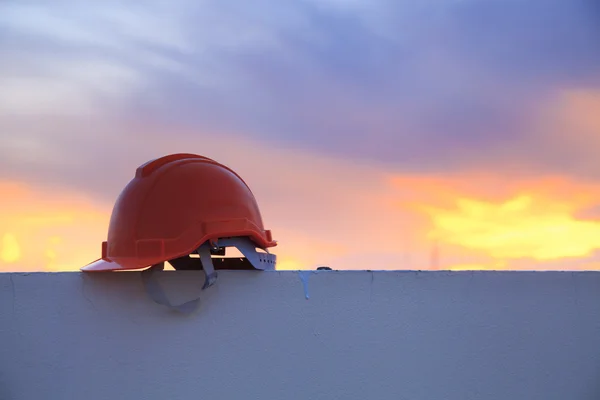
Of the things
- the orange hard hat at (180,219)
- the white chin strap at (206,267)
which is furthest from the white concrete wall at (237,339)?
the orange hard hat at (180,219)

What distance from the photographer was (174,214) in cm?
333

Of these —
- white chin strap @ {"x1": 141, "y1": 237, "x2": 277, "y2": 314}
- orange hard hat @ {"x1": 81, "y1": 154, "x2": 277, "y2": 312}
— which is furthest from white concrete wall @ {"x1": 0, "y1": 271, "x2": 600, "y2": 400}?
orange hard hat @ {"x1": 81, "y1": 154, "x2": 277, "y2": 312}

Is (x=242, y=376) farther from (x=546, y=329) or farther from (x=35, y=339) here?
(x=546, y=329)

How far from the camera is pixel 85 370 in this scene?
135 inches

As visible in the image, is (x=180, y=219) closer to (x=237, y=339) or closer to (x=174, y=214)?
(x=174, y=214)

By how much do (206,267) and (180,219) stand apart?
27cm

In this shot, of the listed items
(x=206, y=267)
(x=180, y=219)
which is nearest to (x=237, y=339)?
(x=206, y=267)

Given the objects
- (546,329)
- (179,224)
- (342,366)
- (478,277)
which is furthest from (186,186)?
(546,329)

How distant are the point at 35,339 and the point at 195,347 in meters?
0.83

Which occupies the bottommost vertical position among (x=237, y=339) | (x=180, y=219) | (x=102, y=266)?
(x=237, y=339)

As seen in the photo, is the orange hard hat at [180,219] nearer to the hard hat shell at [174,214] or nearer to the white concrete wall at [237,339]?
the hard hat shell at [174,214]

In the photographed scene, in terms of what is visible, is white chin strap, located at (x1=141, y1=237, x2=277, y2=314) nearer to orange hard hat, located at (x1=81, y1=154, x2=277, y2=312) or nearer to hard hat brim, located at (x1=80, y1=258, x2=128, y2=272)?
orange hard hat, located at (x1=81, y1=154, x2=277, y2=312)

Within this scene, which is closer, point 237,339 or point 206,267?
point 206,267

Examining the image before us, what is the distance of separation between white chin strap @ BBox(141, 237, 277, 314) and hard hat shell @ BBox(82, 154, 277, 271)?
1.8 inches
